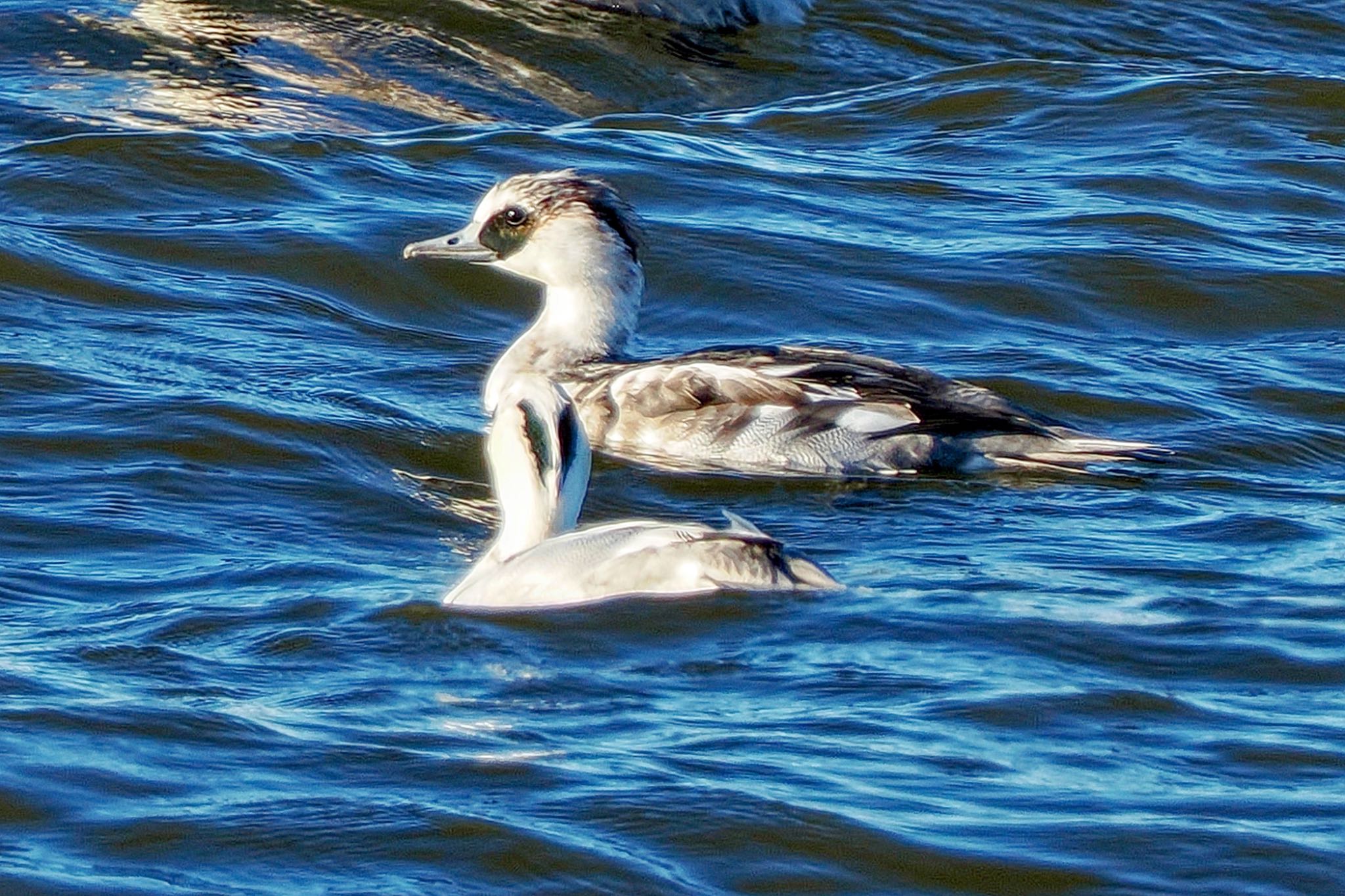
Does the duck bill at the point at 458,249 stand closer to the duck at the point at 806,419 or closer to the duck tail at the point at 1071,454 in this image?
the duck at the point at 806,419

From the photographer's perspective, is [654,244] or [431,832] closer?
[431,832]

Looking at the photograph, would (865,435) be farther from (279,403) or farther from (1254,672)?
(1254,672)

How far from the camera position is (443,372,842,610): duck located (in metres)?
6.64

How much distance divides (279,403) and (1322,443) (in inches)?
141

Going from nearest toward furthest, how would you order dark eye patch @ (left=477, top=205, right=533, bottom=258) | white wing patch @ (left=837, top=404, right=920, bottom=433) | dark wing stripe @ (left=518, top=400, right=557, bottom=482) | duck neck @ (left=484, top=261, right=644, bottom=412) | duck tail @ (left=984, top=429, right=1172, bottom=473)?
dark wing stripe @ (left=518, top=400, right=557, bottom=482)
duck tail @ (left=984, top=429, right=1172, bottom=473)
white wing patch @ (left=837, top=404, right=920, bottom=433)
duck neck @ (left=484, top=261, right=644, bottom=412)
dark eye patch @ (left=477, top=205, right=533, bottom=258)

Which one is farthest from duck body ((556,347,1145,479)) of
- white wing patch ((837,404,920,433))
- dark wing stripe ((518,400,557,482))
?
dark wing stripe ((518,400,557,482))

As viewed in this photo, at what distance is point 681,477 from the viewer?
29.0ft

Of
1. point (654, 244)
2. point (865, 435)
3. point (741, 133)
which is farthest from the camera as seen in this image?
point (741, 133)

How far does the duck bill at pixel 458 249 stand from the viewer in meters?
10.1

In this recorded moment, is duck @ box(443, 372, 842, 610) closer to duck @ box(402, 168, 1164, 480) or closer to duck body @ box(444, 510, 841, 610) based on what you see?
duck body @ box(444, 510, 841, 610)

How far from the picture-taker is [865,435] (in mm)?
8828

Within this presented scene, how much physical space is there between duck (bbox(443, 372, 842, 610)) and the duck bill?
9.96 ft

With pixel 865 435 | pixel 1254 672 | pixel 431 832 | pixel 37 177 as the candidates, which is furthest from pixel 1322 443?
pixel 37 177

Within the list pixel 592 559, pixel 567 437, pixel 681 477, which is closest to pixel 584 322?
pixel 681 477
